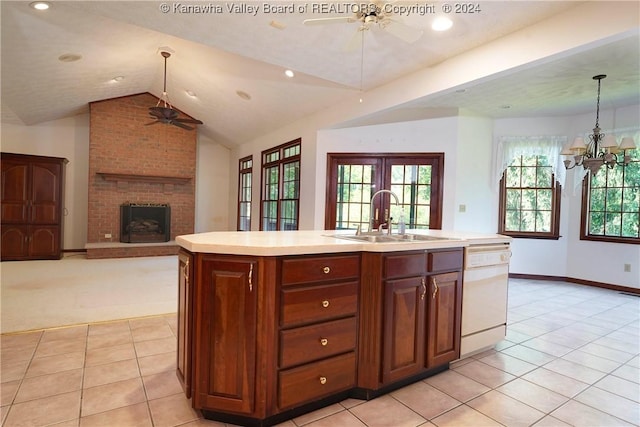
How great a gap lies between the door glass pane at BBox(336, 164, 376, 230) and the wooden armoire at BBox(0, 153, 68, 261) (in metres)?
5.47

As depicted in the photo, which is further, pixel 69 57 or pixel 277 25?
pixel 69 57

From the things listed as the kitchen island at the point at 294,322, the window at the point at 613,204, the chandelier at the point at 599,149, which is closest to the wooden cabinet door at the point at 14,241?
the kitchen island at the point at 294,322

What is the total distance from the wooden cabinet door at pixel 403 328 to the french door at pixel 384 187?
303 centimetres

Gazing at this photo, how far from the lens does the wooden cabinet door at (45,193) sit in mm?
6344

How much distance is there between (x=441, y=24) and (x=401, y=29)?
67cm

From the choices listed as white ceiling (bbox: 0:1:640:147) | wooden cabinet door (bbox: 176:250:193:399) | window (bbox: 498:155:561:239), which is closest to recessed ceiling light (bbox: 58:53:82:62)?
white ceiling (bbox: 0:1:640:147)

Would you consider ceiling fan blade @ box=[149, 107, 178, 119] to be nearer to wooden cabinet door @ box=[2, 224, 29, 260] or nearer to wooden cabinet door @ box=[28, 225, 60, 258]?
wooden cabinet door @ box=[28, 225, 60, 258]

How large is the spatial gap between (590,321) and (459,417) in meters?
2.79

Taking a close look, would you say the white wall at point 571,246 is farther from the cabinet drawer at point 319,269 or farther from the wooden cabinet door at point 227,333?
the wooden cabinet door at point 227,333

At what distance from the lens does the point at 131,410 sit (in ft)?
6.28

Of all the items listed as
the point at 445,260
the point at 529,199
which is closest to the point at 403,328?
the point at 445,260

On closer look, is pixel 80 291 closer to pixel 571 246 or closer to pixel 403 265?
pixel 403 265

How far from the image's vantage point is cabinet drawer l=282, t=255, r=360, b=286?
5.87ft

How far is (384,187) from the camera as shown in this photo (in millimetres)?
5445
